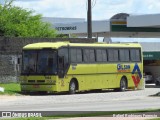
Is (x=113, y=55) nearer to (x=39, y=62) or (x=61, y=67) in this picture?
(x=61, y=67)

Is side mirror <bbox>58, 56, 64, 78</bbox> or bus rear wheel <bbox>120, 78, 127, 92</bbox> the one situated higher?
side mirror <bbox>58, 56, 64, 78</bbox>

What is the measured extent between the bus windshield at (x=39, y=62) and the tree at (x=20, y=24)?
48.4 ft

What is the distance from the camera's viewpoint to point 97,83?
38875 mm

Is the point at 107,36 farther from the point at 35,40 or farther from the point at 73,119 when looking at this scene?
the point at 73,119

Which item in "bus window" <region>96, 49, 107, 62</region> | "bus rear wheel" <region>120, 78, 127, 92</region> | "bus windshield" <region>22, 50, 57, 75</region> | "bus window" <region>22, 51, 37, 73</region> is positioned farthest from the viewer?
"bus rear wheel" <region>120, 78, 127, 92</region>

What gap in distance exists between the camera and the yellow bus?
1394 inches

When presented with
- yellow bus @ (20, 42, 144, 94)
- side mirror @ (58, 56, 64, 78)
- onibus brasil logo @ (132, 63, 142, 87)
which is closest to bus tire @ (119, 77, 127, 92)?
yellow bus @ (20, 42, 144, 94)

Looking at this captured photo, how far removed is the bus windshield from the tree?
14.8 metres

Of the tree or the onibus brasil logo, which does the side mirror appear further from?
the tree

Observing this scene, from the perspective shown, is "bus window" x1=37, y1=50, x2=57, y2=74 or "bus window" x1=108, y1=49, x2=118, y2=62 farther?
"bus window" x1=108, y1=49, x2=118, y2=62

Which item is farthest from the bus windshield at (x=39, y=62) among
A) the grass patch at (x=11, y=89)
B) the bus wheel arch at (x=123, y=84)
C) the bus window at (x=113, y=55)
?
the bus wheel arch at (x=123, y=84)

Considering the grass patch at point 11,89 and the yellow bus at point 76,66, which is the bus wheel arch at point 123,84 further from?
the grass patch at point 11,89

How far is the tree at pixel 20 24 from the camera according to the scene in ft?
167

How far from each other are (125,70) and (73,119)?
24.2m
